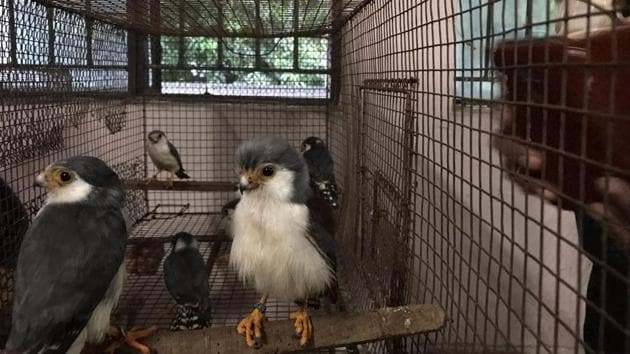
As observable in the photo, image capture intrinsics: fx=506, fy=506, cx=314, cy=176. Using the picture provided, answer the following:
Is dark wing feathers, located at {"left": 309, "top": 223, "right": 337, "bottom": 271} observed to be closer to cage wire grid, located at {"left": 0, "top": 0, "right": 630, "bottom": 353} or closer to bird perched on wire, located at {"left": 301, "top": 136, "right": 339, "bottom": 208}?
cage wire grid, located at {"left": 0, "top": 0, "right": 630, "bottom": 353}

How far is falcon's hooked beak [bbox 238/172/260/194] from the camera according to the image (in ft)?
5.57

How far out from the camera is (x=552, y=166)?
1.00 m

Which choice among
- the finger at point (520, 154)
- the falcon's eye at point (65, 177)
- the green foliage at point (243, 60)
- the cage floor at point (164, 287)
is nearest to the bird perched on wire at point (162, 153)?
the cage floor at point (164, 287)

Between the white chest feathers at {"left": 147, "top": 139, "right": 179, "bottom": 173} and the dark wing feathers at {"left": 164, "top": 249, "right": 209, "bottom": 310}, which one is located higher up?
the white chest feathers at {"left": 147, "top": 139, "right": 179, "bottom": 173}

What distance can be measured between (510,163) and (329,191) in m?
2.37

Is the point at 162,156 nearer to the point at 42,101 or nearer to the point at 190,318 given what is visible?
the point at 42,101

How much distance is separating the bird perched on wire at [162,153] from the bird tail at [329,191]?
1390 mm

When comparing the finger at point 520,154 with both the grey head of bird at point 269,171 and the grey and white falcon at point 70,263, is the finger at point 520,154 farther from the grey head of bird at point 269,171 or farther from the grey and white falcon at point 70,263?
the grey and white falcon at point 70,263

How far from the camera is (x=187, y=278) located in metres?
2.69

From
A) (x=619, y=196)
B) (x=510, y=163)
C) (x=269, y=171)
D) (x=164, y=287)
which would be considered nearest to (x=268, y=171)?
(x=269, y=171)

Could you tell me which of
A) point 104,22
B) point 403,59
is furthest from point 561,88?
point 104,22

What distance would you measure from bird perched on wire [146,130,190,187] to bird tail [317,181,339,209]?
1.39 meters

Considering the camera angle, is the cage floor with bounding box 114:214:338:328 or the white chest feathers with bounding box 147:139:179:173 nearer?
the cage floor with bounding box 114:214:338:328

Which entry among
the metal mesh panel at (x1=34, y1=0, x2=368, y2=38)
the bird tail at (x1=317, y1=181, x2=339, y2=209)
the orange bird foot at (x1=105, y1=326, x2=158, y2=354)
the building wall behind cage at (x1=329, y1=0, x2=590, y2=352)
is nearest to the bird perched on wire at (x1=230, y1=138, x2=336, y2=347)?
the orange bird foot at (x1=105, y1=326, x2=158, y2=354)
